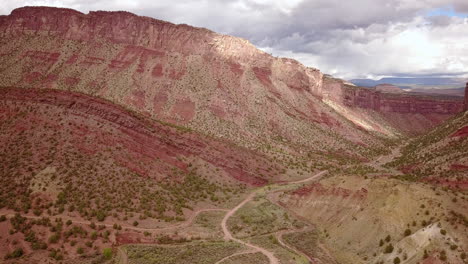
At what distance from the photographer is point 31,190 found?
36062 millimetres

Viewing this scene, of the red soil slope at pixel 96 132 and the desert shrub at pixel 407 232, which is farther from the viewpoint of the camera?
the red soil slope at pixel 96 132

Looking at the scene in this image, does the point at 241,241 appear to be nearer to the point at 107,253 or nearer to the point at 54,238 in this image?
the point at 107,253

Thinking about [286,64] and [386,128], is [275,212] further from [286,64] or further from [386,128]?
[386,128]

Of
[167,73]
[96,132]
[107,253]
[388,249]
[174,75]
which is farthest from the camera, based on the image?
[167,73]

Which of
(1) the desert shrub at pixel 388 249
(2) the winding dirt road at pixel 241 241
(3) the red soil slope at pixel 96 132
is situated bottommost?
(2) the winding dirt road at pixel 241 241

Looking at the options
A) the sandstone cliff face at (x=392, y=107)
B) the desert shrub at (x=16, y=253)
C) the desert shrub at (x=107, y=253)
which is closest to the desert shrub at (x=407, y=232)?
the desert shrub at (x=107, y=253)

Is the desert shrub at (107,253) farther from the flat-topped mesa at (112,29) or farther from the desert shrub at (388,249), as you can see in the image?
the flat-topped mesa at (112,29)

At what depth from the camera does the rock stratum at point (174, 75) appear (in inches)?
3401

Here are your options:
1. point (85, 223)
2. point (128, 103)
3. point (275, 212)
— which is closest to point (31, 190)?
point (85, 223)

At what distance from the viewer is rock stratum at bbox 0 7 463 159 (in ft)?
283

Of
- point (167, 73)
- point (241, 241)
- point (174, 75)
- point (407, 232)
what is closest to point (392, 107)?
point (174, 75)

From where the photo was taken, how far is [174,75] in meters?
94.2

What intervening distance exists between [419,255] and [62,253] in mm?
27478

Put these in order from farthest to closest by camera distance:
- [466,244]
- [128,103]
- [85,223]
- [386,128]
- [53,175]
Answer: [386,128]
[128,103]
[53,175]
[85,223]
[466,244]
